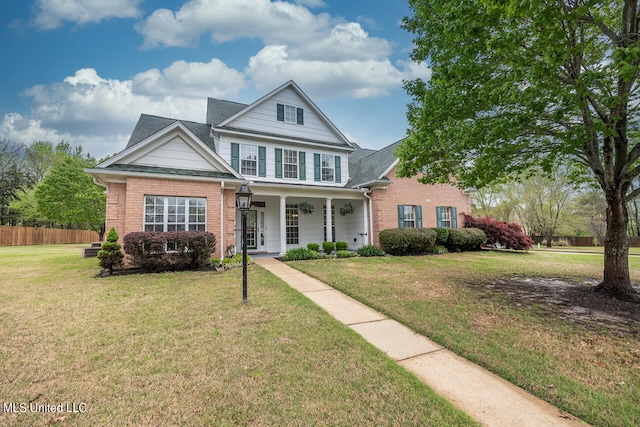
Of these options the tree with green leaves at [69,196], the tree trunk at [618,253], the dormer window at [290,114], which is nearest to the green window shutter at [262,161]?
the dormer window at [290,114]

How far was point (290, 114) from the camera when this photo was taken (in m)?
14.3

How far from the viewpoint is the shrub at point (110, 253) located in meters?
7.85

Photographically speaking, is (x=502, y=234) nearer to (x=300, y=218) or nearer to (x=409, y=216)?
(x=409, y=216)

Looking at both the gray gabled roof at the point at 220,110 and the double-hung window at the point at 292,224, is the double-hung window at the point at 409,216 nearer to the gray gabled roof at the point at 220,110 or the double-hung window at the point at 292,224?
the double-hung window at the point at 292,224

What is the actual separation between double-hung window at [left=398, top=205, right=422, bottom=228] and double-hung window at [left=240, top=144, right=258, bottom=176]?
806 centimetres

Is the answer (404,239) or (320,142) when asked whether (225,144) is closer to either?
(320,142)

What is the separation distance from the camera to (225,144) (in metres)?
12.6

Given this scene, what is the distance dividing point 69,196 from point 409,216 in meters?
32.2

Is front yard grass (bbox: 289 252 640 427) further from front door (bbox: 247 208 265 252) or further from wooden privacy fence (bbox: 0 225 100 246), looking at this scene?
wooden privacy fence (bbox: 0 225 100 246)

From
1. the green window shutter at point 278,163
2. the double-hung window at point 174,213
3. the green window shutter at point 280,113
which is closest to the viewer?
the double-hung window at point 174,213

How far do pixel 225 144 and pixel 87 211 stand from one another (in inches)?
952

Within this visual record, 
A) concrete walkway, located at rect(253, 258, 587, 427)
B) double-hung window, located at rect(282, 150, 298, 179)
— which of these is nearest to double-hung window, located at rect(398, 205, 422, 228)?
double-hung window, located at rect(282, 150, 298, 179)

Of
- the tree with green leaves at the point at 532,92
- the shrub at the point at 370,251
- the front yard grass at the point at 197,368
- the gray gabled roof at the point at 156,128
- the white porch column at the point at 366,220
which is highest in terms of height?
the gray gabled roof at the point at 156,128

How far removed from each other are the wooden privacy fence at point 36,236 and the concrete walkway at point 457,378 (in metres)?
30.5
